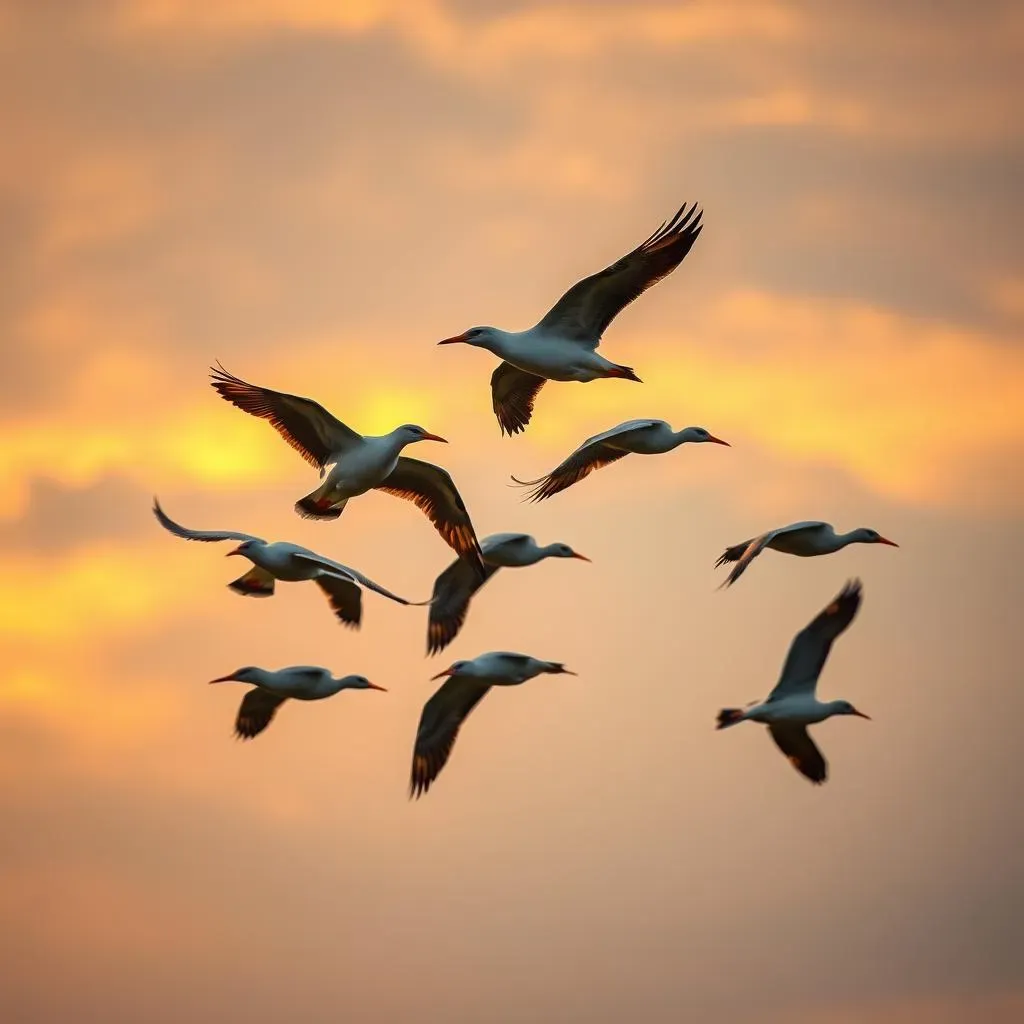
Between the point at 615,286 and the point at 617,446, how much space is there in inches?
103

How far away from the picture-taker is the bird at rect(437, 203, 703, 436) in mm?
25391

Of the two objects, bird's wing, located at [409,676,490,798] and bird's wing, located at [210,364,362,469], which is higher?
bird's wing, located at [210,364,362,469]

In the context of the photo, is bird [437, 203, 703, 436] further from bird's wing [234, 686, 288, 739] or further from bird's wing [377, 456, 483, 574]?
bird's wing [234, 686, 288, 739]

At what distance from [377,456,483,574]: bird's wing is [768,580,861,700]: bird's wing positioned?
360 cm

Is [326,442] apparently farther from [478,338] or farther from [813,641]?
[813,641]

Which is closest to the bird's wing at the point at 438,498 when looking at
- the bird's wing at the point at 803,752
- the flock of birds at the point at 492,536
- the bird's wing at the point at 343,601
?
the flock of birds at the point at 492,536

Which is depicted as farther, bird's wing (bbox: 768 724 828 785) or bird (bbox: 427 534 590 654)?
bird (bbox: 427 534 590 654)

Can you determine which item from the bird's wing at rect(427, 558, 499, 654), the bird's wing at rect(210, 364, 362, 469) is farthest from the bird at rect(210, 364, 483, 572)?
the bird's wing at rect(427, 558, 499, 654)

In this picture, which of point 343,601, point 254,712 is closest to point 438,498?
point 343,601

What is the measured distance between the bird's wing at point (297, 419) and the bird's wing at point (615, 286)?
2.28 m

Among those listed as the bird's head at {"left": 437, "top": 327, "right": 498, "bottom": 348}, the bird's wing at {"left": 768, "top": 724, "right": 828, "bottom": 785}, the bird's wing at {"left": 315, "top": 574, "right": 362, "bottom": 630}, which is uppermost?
the bird's head at {"left": 437, "top": 327, "right": 498, "bottom": 348}

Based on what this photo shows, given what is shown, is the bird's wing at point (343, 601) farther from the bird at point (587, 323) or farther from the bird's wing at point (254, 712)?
the bird at point (587, 323)

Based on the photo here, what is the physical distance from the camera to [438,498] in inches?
1090

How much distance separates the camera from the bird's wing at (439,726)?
28969 mm
